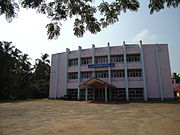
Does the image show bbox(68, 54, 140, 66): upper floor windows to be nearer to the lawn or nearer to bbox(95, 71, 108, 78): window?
bbox(95, 71, 108, 78): window

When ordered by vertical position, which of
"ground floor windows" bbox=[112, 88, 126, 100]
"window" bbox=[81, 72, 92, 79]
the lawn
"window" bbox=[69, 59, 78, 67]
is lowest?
the lawn

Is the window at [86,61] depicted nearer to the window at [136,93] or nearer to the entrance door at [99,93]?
the entrance door at [99,93]

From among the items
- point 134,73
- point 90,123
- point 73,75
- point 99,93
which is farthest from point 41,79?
point 90,123

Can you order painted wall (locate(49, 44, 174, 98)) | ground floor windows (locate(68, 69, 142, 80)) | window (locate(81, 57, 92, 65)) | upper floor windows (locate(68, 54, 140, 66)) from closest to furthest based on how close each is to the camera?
painted wall (locate(49, 44, 174, 98)) < ground floor windows (locate(68, 69, 142, 80)) < upper floor windows (locate(68, 54, 140, 66)) < window (locate(81, 57, 92, 65))

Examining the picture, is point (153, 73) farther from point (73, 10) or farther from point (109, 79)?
point (73, 10)

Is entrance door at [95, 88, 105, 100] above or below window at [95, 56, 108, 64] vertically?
below

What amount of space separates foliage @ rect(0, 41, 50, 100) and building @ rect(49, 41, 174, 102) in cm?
750

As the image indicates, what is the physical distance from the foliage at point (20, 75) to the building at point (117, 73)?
295 inches

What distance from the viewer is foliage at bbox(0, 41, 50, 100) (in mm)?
29750

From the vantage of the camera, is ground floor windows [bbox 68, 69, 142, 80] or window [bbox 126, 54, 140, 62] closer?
ground floor windows [bbox 68, 69, 142, 80]

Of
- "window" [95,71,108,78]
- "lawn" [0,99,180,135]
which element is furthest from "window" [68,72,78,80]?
"lawn" [0,99,180,135]

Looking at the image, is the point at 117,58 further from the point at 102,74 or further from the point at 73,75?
the point at 73,75

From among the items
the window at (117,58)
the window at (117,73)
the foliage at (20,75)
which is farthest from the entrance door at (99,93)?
the foliage at (20,75)

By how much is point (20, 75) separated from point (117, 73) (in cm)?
2475
